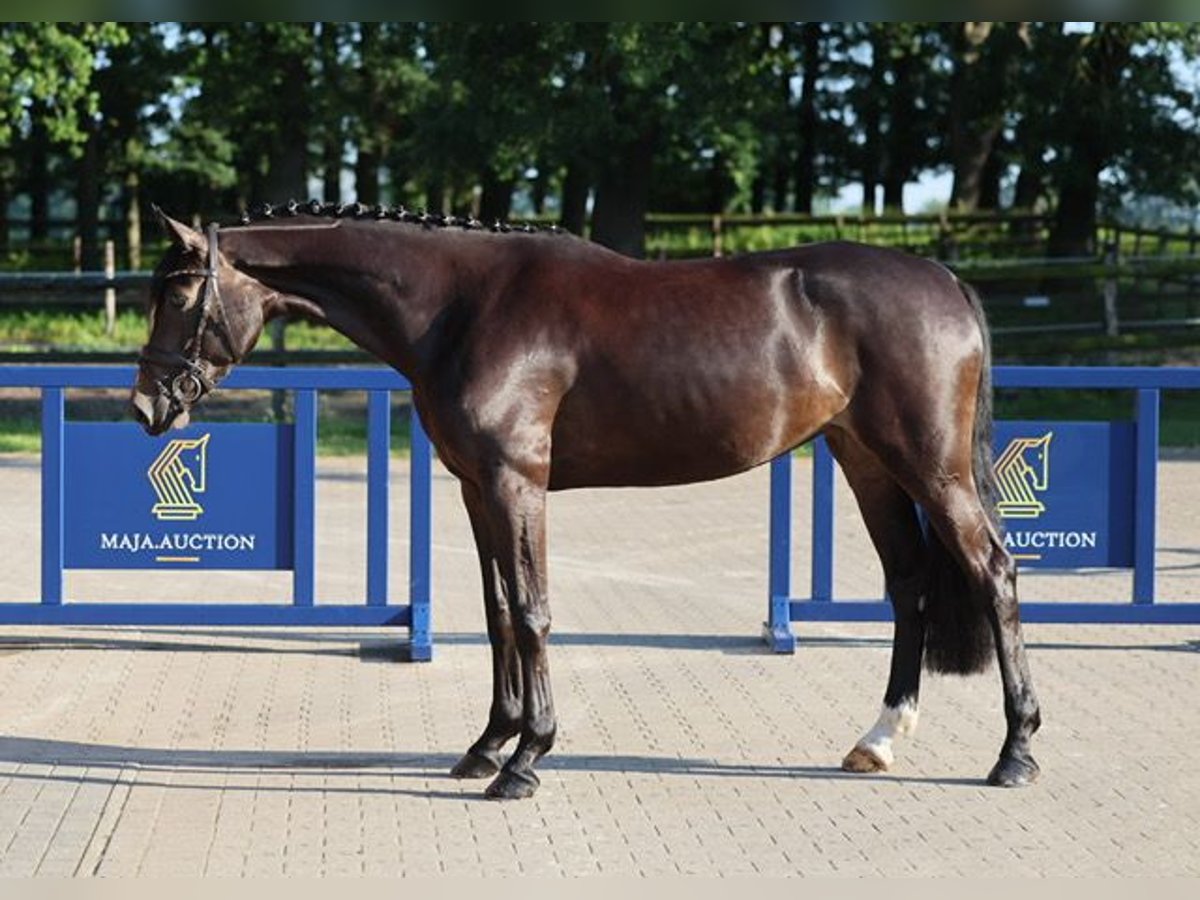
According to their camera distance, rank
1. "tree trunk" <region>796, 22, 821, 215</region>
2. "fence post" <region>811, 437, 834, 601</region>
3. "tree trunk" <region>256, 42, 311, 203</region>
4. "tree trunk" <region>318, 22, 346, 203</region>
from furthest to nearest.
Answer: "tree trunk" <region>796, 22, 821, 215</region>
"tree trunk" <region>256, 42, 311, 203</region>
"tree trunk" <region>318, 22, 346, 203</region>
"fence post" <region>811, 437, 834, 601</region>

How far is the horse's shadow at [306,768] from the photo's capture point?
7.46 meters

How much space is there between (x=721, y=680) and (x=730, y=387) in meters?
2.54

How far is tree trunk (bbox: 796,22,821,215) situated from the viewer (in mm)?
43938

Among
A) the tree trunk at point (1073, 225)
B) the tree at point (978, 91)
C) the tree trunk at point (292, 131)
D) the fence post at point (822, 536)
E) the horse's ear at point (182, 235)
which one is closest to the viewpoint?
the horse's ear at point (182, 235)

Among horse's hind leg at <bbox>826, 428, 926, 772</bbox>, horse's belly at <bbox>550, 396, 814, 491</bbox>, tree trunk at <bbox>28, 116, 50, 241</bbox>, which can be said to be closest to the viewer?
Result: horse's belly at <bbox>550, 396, 814, 491</bbox>

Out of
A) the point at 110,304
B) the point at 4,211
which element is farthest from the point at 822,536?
the point at 4,211

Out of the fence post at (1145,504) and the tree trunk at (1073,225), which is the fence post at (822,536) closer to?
the fence post at (1145,504)

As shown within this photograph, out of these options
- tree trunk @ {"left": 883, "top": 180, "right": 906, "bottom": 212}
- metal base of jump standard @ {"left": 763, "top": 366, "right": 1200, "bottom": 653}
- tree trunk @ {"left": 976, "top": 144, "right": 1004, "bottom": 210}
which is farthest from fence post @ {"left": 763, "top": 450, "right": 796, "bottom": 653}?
tree trunk @ {"left": 883, "top": 180, "right": 906, "bottom": 212}

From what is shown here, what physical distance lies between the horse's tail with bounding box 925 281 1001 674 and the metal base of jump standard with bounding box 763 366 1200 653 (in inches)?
92.5

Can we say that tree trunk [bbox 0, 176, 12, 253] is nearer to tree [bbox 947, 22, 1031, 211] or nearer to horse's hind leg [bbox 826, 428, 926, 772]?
tree [bbox 947, 22, 1031, 211]

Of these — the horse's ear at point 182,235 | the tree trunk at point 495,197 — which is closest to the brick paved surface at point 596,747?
the horse's ear at point 182,235

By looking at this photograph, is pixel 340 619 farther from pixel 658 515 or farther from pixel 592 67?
pixel 592 67

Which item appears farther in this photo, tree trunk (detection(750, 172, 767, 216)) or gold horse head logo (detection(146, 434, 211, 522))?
tree trunk (detection(750, 172, 767, 216))

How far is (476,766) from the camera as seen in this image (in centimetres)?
755
